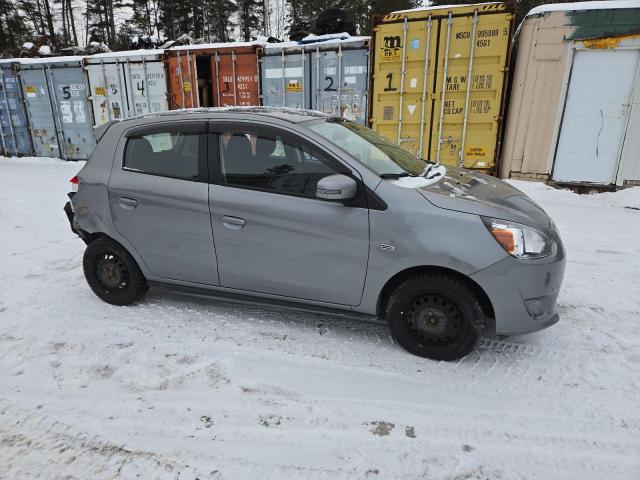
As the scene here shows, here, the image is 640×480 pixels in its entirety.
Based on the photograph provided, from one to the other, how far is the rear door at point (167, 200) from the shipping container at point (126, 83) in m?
8.49

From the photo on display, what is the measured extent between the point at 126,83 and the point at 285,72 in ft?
15.7

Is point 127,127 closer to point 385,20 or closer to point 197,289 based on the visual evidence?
point 197,289

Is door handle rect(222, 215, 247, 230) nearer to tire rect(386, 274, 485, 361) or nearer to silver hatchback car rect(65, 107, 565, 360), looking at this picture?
silver hatchback car rect(65, 107, 565, 360)

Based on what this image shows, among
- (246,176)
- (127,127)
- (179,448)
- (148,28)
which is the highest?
(148,28)

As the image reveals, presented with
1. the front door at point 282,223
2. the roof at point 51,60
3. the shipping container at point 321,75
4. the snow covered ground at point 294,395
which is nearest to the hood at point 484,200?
the front door at point 282,223

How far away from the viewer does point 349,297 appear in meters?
3.13

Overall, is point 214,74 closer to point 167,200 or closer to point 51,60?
point 51,60

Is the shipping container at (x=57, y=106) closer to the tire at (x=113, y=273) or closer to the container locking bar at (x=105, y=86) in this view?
the container locking bar at (x=105, y=86)

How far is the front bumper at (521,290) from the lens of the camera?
2.74 meters

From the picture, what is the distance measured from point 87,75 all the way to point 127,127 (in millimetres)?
10057

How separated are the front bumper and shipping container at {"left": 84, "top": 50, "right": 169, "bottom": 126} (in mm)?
Result: 10637

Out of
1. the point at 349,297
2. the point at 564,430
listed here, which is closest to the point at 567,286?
the point at 564,430

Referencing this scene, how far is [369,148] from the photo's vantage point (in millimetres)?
3469

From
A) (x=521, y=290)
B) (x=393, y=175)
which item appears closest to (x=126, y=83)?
(x=393, y=175)
